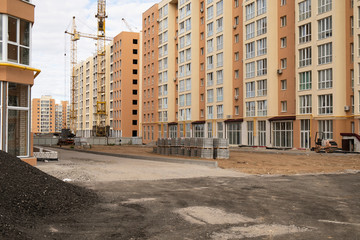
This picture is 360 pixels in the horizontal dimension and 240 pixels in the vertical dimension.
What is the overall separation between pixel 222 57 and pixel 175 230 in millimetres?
50488

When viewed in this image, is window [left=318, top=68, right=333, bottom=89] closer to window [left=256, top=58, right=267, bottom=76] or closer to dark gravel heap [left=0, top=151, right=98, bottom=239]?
window [left=256, top=58, right=267, bottom=76]

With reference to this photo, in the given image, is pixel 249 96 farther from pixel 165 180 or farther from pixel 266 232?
pixel 266 232

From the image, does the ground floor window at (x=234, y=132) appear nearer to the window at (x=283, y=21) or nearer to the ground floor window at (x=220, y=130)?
the ground floor window at (x=220, y=130)

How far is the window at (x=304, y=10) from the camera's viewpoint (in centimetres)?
4094

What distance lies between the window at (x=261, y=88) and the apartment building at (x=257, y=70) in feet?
0.47

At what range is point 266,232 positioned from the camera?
665 cm

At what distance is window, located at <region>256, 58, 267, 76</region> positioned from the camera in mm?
47281

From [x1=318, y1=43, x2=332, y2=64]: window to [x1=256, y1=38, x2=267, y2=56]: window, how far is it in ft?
29.4

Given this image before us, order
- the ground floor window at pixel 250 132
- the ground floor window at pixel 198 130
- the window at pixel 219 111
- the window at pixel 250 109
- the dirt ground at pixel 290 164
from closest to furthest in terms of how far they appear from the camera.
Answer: the dirt ground at pixel 290 164, the ground floor window at pixel 250 132, the window at pixel 250 109, the window at pixel 219 111, the ground floor window at pixel 198 130

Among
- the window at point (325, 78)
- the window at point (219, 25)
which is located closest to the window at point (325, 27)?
the window at point (325, 78)

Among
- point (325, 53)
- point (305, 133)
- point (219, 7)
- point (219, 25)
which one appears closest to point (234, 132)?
point (305, 133)

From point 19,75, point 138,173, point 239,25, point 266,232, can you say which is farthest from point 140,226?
point 239,25

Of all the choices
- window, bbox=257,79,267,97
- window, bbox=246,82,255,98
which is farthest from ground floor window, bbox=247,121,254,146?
window, bbox=257,79,267,97

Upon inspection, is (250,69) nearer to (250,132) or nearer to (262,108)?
(262,108)
